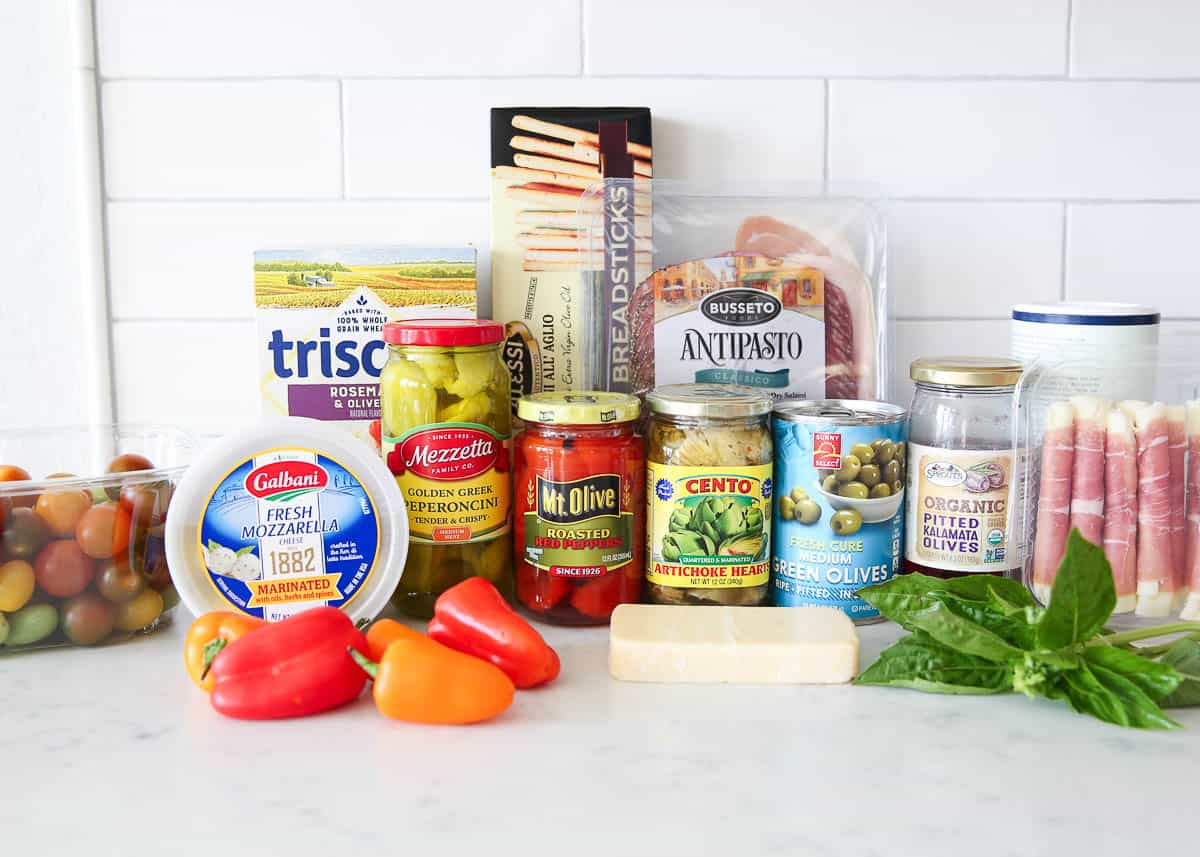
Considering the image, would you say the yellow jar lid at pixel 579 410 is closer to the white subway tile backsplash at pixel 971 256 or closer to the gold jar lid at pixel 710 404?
the gold jar lid at pixel 710 404

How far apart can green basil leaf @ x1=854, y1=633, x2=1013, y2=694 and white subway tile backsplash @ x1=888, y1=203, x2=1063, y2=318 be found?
507mm

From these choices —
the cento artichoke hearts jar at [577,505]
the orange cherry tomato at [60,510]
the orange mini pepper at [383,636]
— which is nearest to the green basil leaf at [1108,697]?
the cento artichoke hearts jar at [577,505]

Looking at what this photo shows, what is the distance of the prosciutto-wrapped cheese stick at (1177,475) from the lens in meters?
1.03

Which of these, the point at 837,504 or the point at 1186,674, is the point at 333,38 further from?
the point at 1186,674

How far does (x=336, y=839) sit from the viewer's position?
0.73m

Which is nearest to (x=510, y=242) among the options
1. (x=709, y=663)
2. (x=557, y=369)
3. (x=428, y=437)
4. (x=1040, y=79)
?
(x=557, y=369)

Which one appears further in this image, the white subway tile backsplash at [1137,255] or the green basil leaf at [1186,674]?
the white subway tile backsplash at [1137,255]

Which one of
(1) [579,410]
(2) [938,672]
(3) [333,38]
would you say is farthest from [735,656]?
(3) [333,38]

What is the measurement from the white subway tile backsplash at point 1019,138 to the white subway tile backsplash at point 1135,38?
2 cm

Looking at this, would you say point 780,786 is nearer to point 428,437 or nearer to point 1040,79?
point 428,437

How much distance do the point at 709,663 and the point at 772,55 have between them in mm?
715

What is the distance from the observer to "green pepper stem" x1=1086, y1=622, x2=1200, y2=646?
95cm

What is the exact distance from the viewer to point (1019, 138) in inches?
51.2

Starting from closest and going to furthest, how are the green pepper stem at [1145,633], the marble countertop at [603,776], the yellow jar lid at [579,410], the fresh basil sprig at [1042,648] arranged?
1. the marble countertop at [603,776]
2. the fresh basil sprig at [1042,648]
3. the green pepper stem at [1145,633]
4. the yellow jar lid at [579,410]
